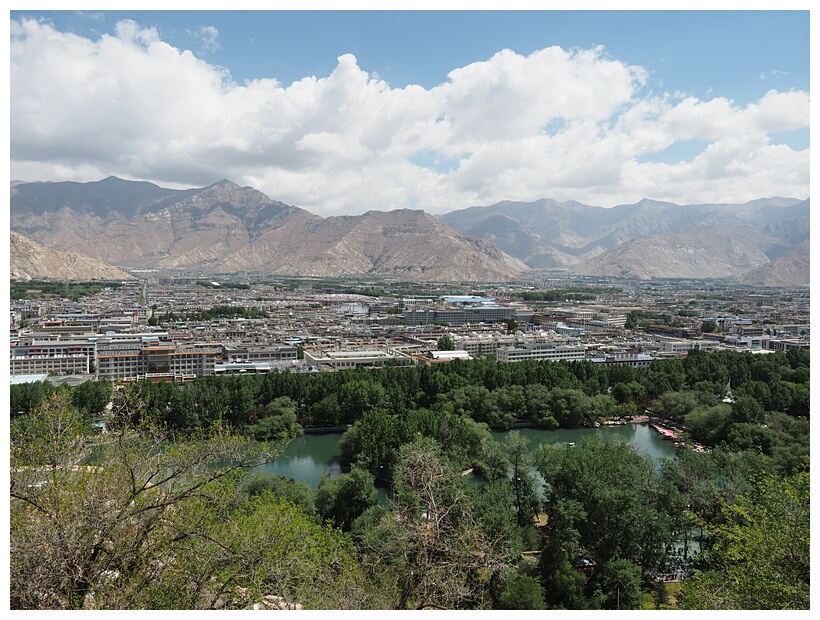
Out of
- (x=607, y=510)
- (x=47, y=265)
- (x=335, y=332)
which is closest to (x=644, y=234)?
(x=47, y=265)

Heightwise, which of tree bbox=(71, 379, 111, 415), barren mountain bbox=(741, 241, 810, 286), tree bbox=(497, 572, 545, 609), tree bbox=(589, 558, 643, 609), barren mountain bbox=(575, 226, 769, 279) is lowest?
tree bbox=(589, 558, 643, 609)

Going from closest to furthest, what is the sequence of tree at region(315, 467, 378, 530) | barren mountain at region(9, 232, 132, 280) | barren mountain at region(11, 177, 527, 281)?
1. tree at region(315, 467, 378, 530)
2. barren mountain at region(9, 232, 132, 280)
3. barren mountain at region(11, 177, 527, 281)

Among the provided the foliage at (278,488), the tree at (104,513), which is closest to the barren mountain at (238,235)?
the foliage at (278,488)

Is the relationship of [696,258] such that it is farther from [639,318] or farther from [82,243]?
[82,243]

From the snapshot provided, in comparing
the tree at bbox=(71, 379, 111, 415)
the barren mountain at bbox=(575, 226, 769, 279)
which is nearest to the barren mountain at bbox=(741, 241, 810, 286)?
the barren mountain at bbox=(575, 226, 769, 279)

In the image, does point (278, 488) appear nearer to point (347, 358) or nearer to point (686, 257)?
point (347, 358)

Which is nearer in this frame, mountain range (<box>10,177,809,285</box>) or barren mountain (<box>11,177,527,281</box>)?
barren mountain (<box>11,177,527,281</box>)

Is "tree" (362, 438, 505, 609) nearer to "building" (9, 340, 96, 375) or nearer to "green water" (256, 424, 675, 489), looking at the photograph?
"green water" (256, 424, 675, 489)

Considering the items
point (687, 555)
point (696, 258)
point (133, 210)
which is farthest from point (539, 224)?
point (687, 555)
